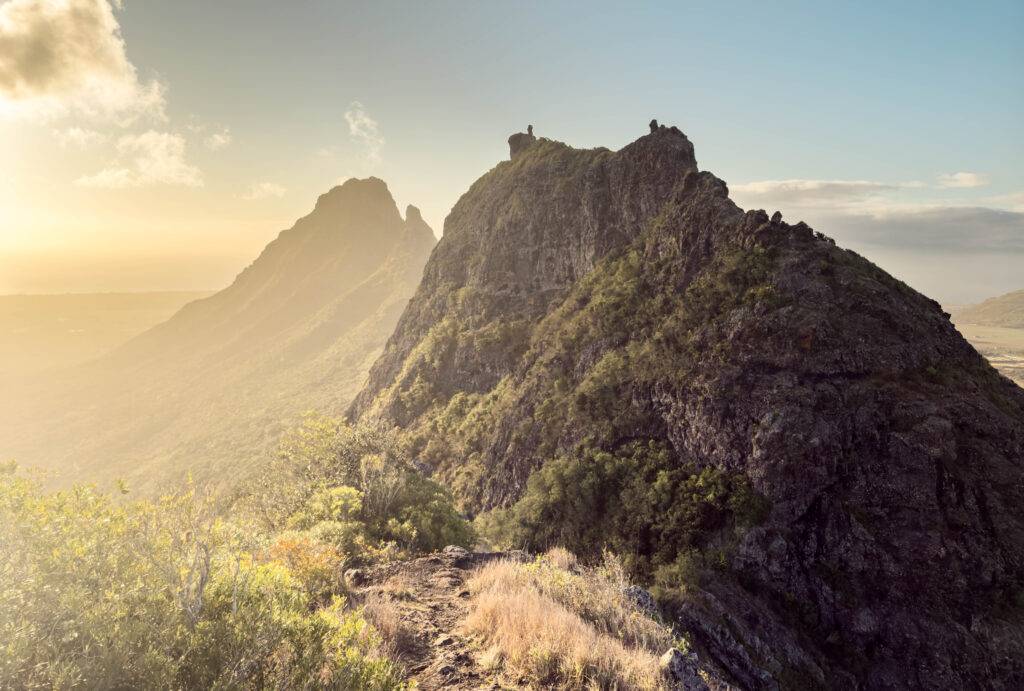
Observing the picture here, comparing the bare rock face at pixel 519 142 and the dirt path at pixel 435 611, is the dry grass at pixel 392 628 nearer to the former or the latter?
the dirt path at pixel 435 611

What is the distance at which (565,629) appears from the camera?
8.26 meters

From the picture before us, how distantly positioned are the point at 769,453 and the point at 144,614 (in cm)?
3714

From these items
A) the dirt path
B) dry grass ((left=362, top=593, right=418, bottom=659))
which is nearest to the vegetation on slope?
dry grass ((left=362, top=593, right=418, bottom=659))

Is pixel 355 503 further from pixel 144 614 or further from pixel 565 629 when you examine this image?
pixel 565 629

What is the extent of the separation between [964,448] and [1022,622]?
33.9ft

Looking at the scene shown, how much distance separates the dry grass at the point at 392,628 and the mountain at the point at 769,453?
1271 cm

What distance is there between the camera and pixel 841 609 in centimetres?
2956

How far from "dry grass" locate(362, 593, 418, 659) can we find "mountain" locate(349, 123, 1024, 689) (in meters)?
12.7

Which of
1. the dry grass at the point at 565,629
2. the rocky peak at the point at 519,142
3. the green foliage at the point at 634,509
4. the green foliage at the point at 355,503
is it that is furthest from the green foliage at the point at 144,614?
the rocky peak at the point at 519,142

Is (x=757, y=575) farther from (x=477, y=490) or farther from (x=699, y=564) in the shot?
(x=477, y=490)

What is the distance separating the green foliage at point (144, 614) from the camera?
5457 millimetres

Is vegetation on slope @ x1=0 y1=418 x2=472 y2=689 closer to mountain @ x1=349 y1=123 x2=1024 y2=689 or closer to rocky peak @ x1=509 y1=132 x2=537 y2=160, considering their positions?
mountain @ x1=349 y1=123 x2=1024 y2=689

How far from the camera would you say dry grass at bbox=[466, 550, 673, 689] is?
24.7ft

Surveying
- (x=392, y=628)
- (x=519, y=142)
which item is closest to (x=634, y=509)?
(x=392, y=628)
